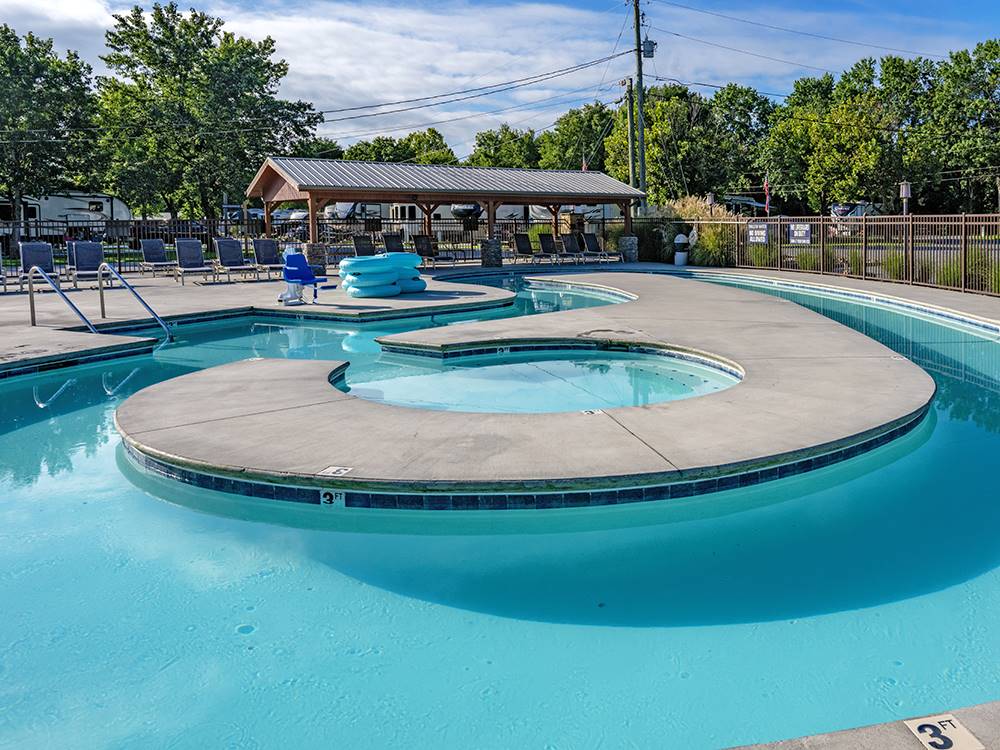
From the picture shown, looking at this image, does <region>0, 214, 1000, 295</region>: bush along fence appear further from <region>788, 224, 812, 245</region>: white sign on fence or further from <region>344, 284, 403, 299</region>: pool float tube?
<region>344, 284, 403, 299</region>: pool float tube

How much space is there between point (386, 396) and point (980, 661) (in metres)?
5.70

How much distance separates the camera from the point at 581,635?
366 cm

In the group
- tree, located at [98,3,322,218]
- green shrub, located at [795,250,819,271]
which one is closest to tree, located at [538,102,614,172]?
tree, located at [98,3,322,218]

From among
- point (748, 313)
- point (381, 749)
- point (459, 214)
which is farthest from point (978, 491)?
point (459, 214)

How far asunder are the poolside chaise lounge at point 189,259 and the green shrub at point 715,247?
14.6 meters

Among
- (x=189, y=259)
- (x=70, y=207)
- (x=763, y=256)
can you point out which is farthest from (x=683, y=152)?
(x=189, y=259)

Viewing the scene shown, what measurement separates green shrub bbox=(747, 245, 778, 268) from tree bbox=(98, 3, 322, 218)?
78.2 feet

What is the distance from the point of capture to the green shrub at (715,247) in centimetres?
2508

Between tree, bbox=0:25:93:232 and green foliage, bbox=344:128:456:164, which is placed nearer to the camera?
tree, bbox=0:25:93:232

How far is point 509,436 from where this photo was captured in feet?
19.2

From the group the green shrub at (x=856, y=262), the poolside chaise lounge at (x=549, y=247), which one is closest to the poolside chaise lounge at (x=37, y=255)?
the poolside chaise lounge at (x=549, y=247)

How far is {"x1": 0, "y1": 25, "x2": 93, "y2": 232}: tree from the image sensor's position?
3381 centimetres

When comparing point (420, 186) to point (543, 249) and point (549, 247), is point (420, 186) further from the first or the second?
point (549, 247)

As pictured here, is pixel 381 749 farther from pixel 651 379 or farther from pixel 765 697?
pixel 651 379
